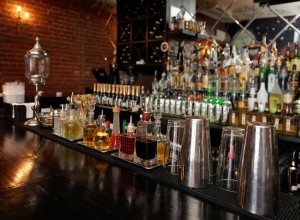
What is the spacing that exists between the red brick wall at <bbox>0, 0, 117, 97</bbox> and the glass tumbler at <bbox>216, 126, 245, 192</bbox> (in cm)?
415

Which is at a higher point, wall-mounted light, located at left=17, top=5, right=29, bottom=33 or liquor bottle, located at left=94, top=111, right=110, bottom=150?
wall-mounted light, located at left=17, top=5, right=29, bottom=33

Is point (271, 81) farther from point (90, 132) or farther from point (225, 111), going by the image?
point (90, 132)

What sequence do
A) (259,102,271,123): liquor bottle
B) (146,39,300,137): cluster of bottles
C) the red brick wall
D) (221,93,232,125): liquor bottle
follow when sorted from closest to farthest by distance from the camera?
1. (259,102,271,123): liquor bottle
2. (146,39,300,137): cluster of bottles
3. (221,93,232,125): liquor bottle
4. the red brick wall

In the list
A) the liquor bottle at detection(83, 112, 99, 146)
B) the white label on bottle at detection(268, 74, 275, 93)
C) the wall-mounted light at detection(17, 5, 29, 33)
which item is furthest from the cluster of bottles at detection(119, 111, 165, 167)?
the wall-mounted light at detection(17, 5, 29, 33)

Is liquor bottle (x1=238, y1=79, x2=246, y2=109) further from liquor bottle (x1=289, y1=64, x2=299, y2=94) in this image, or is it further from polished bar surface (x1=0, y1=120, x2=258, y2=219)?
polished bar surface (x1=0, y1=120, x2=258, y2=219)

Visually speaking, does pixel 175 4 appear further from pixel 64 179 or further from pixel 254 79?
pixel 64 179

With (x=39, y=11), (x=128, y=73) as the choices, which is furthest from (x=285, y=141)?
(x=39, y=11)

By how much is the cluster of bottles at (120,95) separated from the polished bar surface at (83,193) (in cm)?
193

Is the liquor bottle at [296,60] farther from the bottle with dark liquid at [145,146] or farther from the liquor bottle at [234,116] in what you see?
the bottle with dark liquid at [145,146]

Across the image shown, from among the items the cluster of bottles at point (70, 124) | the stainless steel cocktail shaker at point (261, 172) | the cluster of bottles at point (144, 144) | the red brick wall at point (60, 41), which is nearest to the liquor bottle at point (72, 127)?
the cluster of bottles at point (70, 124)

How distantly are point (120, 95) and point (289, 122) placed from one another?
2003 millimetres

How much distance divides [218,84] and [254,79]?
1.27ft

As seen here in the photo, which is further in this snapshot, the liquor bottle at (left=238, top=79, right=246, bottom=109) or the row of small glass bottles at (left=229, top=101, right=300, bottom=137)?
the liquor bottle at (left=238, top=79, right=246, bottom=109)

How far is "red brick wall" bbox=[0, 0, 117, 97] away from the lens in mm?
4320
